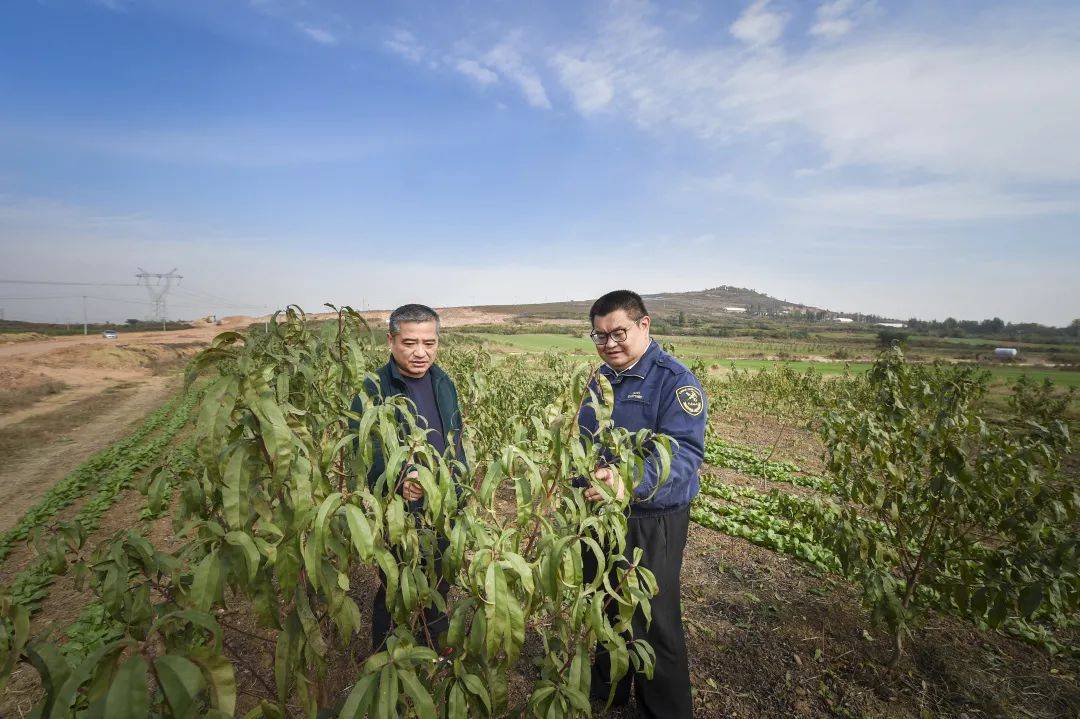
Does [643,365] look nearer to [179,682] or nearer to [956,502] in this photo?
[956,502]

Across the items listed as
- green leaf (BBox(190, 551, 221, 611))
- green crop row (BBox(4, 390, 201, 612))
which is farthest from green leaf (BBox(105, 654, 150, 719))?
green crop row (BBox(4, 390, 201, 612))

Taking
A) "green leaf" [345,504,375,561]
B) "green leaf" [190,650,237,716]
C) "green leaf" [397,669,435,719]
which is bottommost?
"green leaf" [397,669,435,719]

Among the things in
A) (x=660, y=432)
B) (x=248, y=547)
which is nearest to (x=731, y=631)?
(x=660, y=432)

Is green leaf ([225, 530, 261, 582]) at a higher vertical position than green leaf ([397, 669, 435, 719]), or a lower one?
higher

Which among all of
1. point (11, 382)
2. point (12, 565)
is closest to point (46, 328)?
point (11, 382)

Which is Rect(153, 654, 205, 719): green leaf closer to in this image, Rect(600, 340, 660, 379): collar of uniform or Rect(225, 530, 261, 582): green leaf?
Rect(225, 530, 261, 582): green leaf

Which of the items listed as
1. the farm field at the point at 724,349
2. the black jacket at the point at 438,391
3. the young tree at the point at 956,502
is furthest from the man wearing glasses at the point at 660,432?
the farm field at the point at 724,349

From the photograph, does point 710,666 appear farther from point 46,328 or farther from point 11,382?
point 46,328

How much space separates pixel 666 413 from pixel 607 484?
3.56ft

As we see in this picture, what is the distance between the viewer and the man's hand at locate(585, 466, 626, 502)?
1789mm

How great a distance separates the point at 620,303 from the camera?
2.81m

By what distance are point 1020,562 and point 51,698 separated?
4.39m

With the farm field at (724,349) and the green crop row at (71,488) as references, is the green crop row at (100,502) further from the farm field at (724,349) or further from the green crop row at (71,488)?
the farm field at (724,349)

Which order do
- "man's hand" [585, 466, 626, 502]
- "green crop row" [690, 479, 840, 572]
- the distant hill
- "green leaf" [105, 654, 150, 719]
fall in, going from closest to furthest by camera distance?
"green leaf" [105, 654, 150, 719] → "man's hand" [585, 466, 626, 502] → "green crop row" [690, 479, 840, 572] → the distant hill
